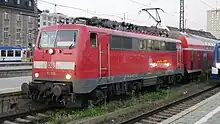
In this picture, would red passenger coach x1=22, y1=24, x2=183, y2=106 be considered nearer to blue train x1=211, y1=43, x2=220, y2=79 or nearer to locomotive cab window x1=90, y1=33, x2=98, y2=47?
locomotive cab window x1=90, y1=33, x2=98, y2=47

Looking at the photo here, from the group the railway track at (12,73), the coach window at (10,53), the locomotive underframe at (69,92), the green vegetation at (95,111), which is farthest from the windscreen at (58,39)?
the coach window at (10,53)

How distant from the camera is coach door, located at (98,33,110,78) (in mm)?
12484

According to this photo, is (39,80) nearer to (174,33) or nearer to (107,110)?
(107,110)

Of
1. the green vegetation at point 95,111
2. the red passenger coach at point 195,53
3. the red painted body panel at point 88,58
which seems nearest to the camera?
the green vegetation at point 95,111

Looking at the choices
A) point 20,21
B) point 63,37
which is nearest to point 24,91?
point 63,37

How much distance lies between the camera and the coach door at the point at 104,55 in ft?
41.0

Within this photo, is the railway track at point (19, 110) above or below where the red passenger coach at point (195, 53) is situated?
below

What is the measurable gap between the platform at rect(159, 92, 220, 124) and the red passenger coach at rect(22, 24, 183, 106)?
11.6 feet

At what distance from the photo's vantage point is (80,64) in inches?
452

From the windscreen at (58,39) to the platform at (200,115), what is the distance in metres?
4.51

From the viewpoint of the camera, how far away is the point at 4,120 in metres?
10.2

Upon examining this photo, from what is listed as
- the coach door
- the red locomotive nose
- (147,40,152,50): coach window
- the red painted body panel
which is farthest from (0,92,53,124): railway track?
(147,40,152,50): coach window

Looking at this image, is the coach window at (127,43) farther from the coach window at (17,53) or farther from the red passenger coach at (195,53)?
the coach window at (17,53)

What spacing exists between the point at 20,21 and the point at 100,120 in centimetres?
7547
